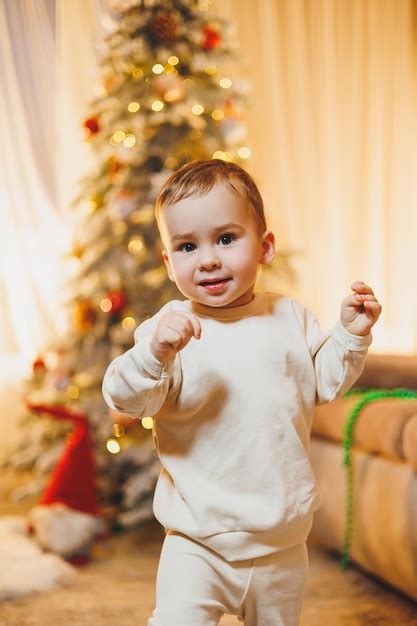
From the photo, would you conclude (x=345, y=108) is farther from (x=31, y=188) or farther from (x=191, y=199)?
(x=191, y=199)

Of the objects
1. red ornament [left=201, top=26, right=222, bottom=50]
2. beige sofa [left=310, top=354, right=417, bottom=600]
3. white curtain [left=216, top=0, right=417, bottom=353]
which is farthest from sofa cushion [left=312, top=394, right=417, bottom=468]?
white curtain [left=216, top=0, right=417, bottom=353]

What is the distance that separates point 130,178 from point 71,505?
3.69 ft

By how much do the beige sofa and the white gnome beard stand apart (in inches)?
27.3

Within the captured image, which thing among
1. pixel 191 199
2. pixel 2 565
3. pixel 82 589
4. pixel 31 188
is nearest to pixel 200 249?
pixel 191 199

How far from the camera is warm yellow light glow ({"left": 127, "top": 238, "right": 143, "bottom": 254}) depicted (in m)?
2.58

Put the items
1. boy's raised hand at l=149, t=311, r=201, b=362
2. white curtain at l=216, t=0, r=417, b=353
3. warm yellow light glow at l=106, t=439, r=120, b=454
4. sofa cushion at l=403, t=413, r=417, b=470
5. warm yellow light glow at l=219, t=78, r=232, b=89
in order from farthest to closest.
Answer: white curtain at l=216, t=0, r=417, b=353 < warm yellow light glow at l=219, t=78, r=232, b=89 < warm yellow light glow at l=106, t=439, r=120, b=454 < sofa cushion at l=403, t=413, r=417, b=470 < boy's raised hand at l=149, t=311, r=201, b=362

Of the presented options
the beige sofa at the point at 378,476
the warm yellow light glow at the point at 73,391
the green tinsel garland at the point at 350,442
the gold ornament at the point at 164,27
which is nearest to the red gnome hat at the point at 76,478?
the warm yellow light glow at the point at 73,391

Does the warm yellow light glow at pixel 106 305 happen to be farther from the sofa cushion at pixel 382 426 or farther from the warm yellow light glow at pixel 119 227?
the sofa cushion at pixel 382 426

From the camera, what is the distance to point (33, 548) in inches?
88.7

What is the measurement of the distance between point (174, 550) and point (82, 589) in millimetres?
969

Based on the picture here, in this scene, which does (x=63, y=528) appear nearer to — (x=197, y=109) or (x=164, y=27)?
(x=197, y=109)

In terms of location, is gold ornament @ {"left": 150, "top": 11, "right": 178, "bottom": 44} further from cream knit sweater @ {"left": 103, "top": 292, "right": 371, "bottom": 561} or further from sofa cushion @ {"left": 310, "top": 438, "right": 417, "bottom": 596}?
cream knit sweater @ {"left": 103, "top": 292, "right": 371, "bottom": 561}

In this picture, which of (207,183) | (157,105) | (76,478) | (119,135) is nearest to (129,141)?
(119,135)

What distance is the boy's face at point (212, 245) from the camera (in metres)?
1.10
